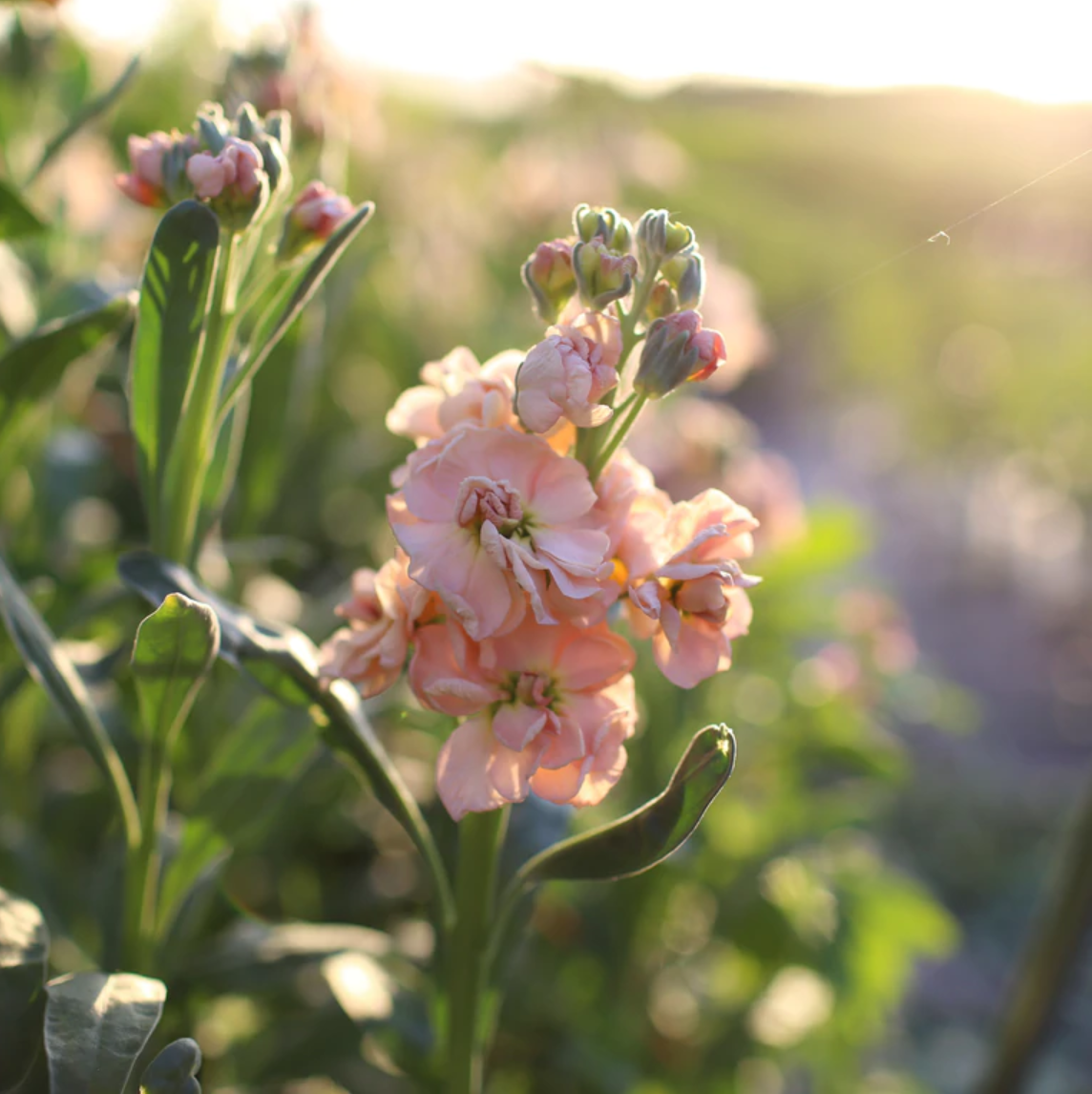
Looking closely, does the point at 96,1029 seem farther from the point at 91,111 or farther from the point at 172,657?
the point at 91,111

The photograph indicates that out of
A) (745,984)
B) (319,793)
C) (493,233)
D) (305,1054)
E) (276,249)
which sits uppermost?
(493,233)

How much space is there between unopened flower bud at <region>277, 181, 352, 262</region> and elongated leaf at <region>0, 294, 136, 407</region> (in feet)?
0.48

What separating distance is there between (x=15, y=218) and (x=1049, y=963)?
1223 millimetres

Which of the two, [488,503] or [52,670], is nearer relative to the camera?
[488,503]

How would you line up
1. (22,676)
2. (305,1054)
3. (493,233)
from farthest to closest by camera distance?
(493,233) < (305,1054) < (22,676)

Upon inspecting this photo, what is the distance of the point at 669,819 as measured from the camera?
21.4 inches

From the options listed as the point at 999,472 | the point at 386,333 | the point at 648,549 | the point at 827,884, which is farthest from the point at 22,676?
the point at 999,472

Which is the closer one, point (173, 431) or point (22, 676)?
point (173, 431)

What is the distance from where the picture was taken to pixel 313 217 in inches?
25.5

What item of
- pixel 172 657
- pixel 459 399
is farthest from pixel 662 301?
pixel 172 657

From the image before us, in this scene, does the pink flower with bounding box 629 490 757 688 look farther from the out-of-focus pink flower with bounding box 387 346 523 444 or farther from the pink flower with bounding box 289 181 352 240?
the pink flower with bounding box 289 181 352 240

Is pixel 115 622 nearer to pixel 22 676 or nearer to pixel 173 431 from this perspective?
pixel 22 676

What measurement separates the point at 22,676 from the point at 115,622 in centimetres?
26

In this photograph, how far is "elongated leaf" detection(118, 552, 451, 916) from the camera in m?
0.61
